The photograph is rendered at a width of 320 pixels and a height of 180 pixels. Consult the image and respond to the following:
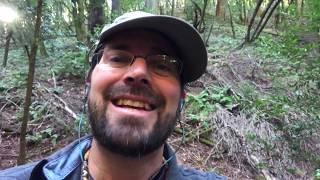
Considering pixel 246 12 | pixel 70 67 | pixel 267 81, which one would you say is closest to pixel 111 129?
pixel 70 67

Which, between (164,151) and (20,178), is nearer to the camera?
(20,178)

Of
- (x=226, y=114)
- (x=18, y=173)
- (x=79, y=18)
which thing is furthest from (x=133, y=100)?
(x=79, y=18)

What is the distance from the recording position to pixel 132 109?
1.72 meters

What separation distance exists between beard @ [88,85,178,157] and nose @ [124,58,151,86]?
23 mm

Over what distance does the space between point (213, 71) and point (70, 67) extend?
2657mm

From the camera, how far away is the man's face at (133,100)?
1.68 metres

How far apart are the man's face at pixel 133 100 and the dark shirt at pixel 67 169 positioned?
16cm

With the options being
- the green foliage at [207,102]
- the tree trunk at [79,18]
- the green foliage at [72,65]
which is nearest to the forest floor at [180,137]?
the green foliage at [207,102]

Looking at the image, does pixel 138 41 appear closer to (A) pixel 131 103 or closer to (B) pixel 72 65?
(A) pixel 131 103

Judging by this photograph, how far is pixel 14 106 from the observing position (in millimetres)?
6961

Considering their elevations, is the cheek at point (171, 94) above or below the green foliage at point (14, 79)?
above

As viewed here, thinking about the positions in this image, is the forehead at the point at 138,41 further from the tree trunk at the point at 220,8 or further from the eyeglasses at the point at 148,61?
the tree trunk at the point at 220,8

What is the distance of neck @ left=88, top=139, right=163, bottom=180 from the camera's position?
5.68 ft

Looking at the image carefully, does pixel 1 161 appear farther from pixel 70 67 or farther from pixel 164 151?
pixel 164 151
